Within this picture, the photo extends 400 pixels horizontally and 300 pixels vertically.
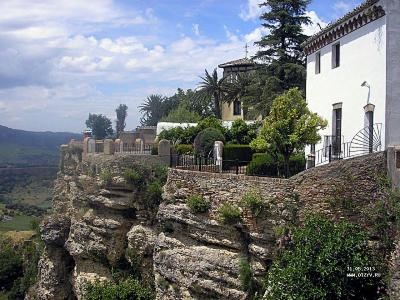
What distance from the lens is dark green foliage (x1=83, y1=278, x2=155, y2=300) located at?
77.6 feet

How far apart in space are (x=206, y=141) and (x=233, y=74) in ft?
55.4

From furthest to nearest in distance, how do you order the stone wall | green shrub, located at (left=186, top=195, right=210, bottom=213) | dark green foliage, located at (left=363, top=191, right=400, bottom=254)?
green shrub, located at (left=186, top=195, right=210, bottom=213) → the stone wall → dark green foliage, located at (left=363, top=191, right=400, bottom=254)

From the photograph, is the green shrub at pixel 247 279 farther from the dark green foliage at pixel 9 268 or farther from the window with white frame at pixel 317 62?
the dark green foliage at pixel 9 268

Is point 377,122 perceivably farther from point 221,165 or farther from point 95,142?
point 95,142

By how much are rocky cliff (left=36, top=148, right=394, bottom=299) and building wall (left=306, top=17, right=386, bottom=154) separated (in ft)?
10.1

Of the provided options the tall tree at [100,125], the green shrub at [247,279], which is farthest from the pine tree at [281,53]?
the tall tree at [100,125]

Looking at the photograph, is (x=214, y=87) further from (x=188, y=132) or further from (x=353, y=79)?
(x=353, y=79)

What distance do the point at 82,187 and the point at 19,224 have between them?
6927 cm

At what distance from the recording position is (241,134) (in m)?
31.0

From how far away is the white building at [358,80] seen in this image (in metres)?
18.4

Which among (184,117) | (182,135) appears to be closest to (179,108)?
(184,117)

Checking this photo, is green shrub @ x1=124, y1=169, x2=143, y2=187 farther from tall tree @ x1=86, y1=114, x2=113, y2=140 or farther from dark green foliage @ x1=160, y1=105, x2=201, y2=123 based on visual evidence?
tall tree @ x1=86, y1=114, x2=113, y2=140

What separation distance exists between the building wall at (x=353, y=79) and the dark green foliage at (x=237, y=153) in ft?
10.8

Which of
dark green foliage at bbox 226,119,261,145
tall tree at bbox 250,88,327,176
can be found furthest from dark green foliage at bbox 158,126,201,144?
tall tree at bbox 250,88,327,176
